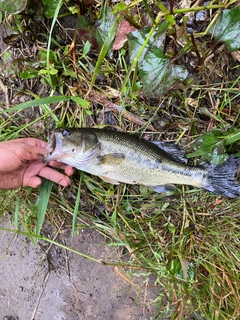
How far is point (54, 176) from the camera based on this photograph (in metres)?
2.83

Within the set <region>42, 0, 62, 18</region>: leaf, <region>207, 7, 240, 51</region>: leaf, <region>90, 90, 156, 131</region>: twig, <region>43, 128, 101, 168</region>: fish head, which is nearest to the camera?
<region>207, 7, 240, 51</region>: leaf

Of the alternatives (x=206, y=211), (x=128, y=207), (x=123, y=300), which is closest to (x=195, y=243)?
Answer: (x=206, y=211)

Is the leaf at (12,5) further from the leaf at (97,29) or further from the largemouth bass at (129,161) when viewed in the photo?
the largemouth bass at (129,161)

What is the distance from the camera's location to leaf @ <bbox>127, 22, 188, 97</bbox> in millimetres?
2242

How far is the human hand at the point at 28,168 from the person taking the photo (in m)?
2.62

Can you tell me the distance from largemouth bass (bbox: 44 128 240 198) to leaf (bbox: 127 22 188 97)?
1.64 ft

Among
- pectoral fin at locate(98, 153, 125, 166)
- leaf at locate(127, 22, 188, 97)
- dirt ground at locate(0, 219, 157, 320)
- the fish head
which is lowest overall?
dirt ground at locate(0, 219, 157, 320)

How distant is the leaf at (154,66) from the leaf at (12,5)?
82 cm

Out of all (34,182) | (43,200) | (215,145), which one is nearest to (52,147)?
(34,182)

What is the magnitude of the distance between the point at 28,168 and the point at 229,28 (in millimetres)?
1884

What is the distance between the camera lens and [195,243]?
2715mm

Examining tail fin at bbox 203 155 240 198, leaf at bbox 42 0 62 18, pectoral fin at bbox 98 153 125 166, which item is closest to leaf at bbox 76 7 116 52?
leaf at bbox 42 0 62 18

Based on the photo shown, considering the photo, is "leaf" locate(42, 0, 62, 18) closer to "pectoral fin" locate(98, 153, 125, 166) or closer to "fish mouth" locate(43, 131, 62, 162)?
"fish mouth" locate(43, 131, 62, 162)

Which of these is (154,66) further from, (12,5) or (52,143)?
(12,5)
